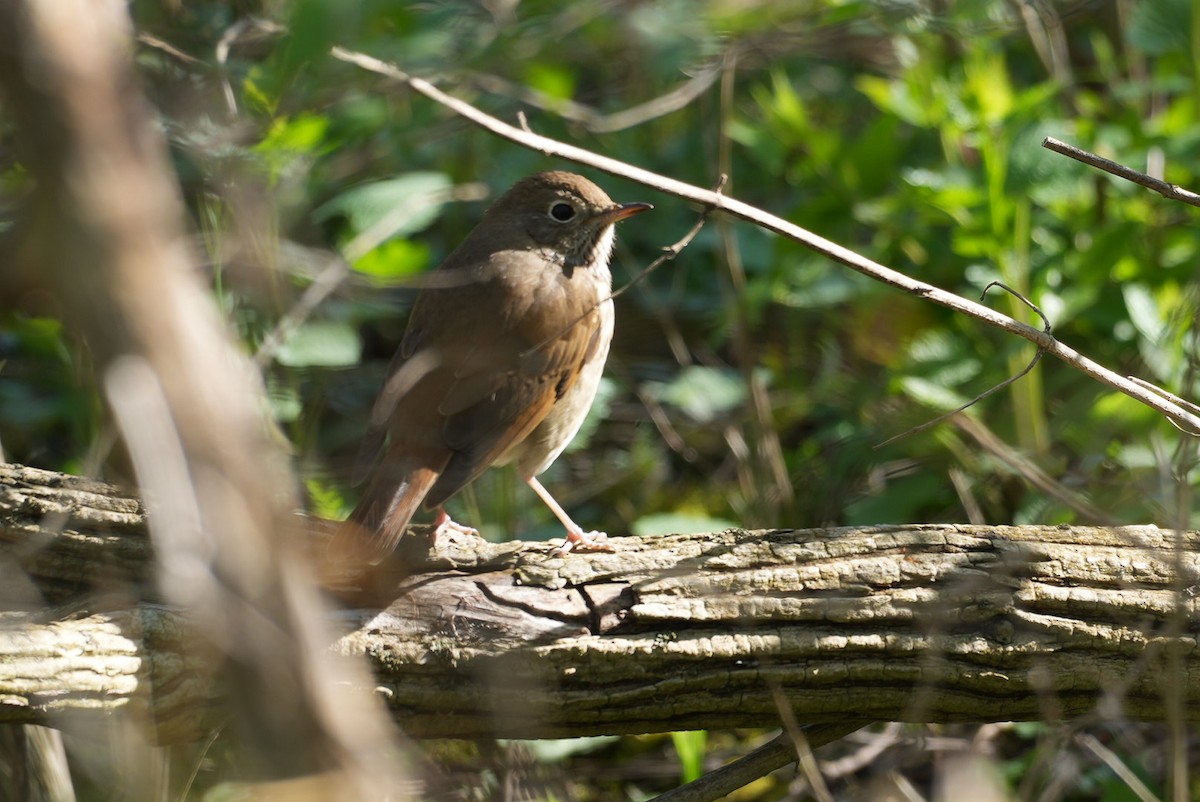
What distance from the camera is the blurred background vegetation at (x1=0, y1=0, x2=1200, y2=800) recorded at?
3484 millimetres

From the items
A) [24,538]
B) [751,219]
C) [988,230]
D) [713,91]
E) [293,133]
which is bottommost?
[24,538]

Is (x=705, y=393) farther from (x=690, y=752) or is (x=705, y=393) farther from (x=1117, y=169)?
(x=1117, y=169)

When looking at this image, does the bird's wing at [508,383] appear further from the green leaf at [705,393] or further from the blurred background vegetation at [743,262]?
the green leaf at [705,393]

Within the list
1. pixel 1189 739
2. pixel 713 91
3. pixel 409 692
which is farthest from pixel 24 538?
pixel 713 91

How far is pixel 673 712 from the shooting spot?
8.52 ft

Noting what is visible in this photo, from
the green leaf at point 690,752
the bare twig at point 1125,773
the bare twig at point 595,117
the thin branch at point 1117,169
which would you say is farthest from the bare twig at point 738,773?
the bare twig at point 595,117

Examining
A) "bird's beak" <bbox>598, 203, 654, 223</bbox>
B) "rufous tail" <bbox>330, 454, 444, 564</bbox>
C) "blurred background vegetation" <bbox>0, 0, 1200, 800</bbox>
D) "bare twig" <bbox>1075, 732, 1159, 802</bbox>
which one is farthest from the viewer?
"bird's beak" <bbox>598, 203, 654, 223</bbox>

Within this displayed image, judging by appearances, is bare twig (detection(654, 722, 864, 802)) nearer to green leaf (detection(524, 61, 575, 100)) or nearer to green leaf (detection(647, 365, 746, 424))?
green leaf (detection(647, 365, 746, 424))

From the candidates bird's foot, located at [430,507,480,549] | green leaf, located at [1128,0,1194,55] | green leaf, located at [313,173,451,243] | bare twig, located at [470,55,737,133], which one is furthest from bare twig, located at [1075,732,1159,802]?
bare twig, located at [470,55,737,133]

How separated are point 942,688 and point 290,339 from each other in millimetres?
2455

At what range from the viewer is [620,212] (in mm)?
4098

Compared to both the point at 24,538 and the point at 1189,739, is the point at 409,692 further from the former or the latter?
the point at 1189,739

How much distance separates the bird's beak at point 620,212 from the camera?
4.00 m

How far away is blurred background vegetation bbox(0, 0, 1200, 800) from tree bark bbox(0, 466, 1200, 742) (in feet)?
0.64
